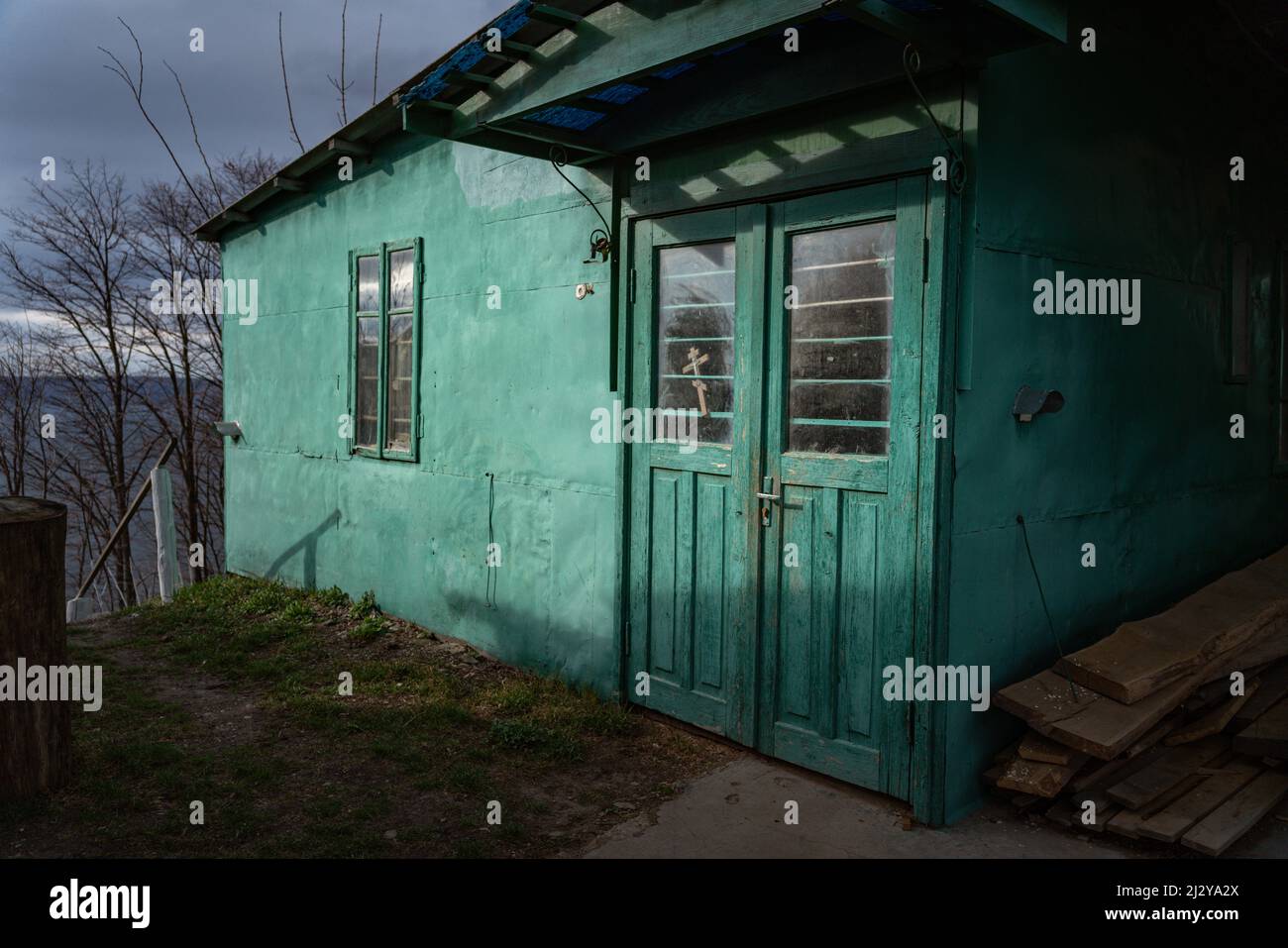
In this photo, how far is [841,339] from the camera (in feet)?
14.8

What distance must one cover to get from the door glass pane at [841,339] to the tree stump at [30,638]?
3.52m

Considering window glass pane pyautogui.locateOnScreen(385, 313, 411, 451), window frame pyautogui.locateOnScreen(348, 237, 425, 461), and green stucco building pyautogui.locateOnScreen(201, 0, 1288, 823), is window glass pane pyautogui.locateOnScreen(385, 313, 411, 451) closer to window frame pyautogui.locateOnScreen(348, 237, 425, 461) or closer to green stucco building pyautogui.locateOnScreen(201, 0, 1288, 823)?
window frame pyautogui.locateOnScreen(348, 237, 425, 461)

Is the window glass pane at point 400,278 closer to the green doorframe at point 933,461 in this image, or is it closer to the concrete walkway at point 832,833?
the green doorframe at point 933,461

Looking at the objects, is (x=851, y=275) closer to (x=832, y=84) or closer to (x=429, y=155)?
(x=832, y=84)

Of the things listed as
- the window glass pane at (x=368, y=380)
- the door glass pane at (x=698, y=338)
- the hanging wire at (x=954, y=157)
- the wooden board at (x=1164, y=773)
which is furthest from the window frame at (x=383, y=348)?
the wooden board at (x=1164, y=773)

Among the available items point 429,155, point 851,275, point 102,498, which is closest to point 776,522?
point 851,275

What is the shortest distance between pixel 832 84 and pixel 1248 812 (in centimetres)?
362

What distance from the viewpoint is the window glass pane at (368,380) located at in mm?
8172

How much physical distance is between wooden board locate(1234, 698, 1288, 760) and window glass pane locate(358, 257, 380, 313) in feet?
22.0

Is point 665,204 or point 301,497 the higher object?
point 665,204

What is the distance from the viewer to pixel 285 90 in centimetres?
1802

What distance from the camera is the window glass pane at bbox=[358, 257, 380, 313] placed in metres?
8.10

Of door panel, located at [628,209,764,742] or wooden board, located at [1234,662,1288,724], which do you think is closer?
wooden board, located at [1234,662,1288,724]

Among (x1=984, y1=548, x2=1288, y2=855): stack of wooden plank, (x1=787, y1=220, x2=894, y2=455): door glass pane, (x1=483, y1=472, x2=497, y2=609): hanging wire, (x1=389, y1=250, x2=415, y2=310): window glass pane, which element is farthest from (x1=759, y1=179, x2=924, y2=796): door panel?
(x1=389, y1=250, x2=415, y2=310): window glass pane
